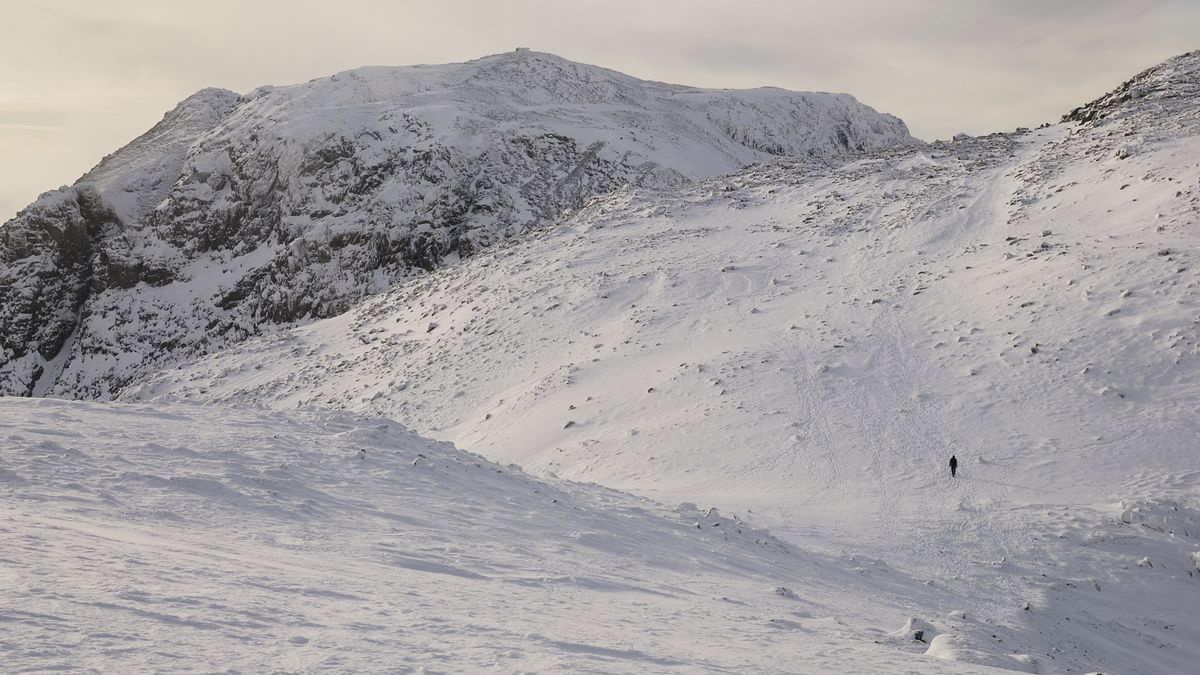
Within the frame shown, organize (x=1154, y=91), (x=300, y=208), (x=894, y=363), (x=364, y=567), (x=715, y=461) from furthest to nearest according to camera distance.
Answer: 1. (x=300, y=208)
2. (x=1154, y=91)
3. (x=894, y=363)
4. (x=715, y=461)
5. (x=364, y=567)

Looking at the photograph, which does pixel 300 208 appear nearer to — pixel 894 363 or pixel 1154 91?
pixel 894 363

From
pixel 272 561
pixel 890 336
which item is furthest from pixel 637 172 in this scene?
pixel 272 561

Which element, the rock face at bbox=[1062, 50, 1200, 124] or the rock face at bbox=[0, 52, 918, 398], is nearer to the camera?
the rock face at bbox=[1062, 50, 1200, 124]

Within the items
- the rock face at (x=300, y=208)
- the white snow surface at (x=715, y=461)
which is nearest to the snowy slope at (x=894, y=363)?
the white snow surface at (x=715, y=461)

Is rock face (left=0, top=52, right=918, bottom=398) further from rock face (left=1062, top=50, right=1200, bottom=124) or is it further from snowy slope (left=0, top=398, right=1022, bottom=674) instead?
snowy slope (left=0, top=398, right=1022, bottom=674)

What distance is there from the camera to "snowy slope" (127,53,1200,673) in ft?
43.2

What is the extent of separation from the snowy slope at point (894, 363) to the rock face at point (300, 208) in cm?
2043

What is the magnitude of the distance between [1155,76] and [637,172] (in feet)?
107

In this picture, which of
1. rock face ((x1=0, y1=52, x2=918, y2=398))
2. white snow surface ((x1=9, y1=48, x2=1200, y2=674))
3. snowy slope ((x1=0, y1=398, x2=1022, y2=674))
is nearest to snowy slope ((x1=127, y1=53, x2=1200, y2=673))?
white snow surface ((x1=9, y1=48, x2=1200, y2=674))

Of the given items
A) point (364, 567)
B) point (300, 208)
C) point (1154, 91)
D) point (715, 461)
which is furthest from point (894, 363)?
point (300, 208)

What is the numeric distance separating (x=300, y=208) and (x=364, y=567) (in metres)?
59.2

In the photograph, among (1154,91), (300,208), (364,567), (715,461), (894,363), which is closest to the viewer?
(364,567)

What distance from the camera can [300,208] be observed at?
203ft

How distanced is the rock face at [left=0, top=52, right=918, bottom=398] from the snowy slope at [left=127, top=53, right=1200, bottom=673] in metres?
20.4
